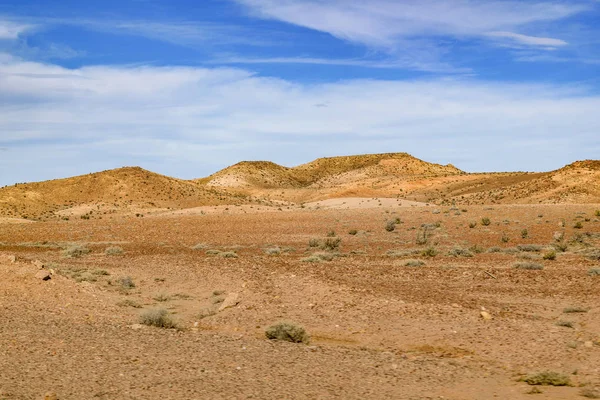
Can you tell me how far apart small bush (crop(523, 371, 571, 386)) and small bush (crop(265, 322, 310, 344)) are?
459cm

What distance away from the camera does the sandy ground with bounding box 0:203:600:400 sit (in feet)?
34.5

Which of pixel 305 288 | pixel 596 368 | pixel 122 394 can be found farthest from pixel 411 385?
pixel 305 288

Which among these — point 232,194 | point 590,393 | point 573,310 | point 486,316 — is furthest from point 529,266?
point 232,194

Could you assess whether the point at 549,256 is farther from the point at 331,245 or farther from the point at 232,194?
Answer: the point at 232,194

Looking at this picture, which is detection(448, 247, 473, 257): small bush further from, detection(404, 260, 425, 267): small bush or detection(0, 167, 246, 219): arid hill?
detection(0, 167, 246, 219): arid hill

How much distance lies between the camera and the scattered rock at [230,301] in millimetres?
17531

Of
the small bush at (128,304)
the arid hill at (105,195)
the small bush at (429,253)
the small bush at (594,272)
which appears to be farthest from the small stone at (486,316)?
the arid hill at (105,195)

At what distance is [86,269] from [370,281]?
10.3m

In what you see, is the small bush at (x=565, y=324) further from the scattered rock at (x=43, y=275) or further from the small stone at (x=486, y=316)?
the scattered rock at (x=43, y=275)

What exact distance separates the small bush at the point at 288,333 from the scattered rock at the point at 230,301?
367 centimetres

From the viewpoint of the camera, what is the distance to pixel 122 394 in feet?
31.7

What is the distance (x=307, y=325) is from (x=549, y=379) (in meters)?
6.01

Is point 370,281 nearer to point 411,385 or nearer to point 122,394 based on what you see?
point 411,385

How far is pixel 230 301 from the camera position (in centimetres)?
1783
